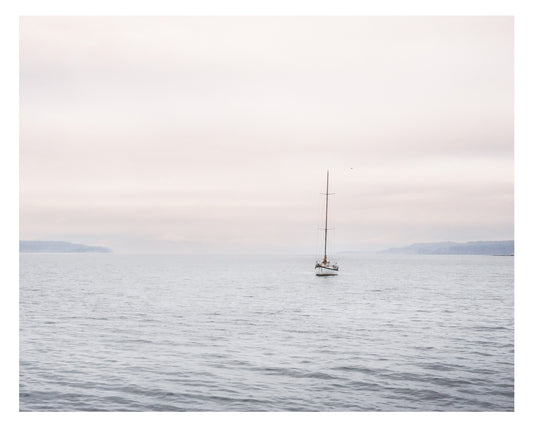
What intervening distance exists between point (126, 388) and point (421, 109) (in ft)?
38.9

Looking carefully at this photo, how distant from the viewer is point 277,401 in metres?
10.6

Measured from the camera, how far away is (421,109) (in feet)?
Result: 53.1

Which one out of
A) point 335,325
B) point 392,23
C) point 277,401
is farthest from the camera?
point 335,325

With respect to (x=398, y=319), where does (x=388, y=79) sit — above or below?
above

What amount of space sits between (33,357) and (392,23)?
13.2m
